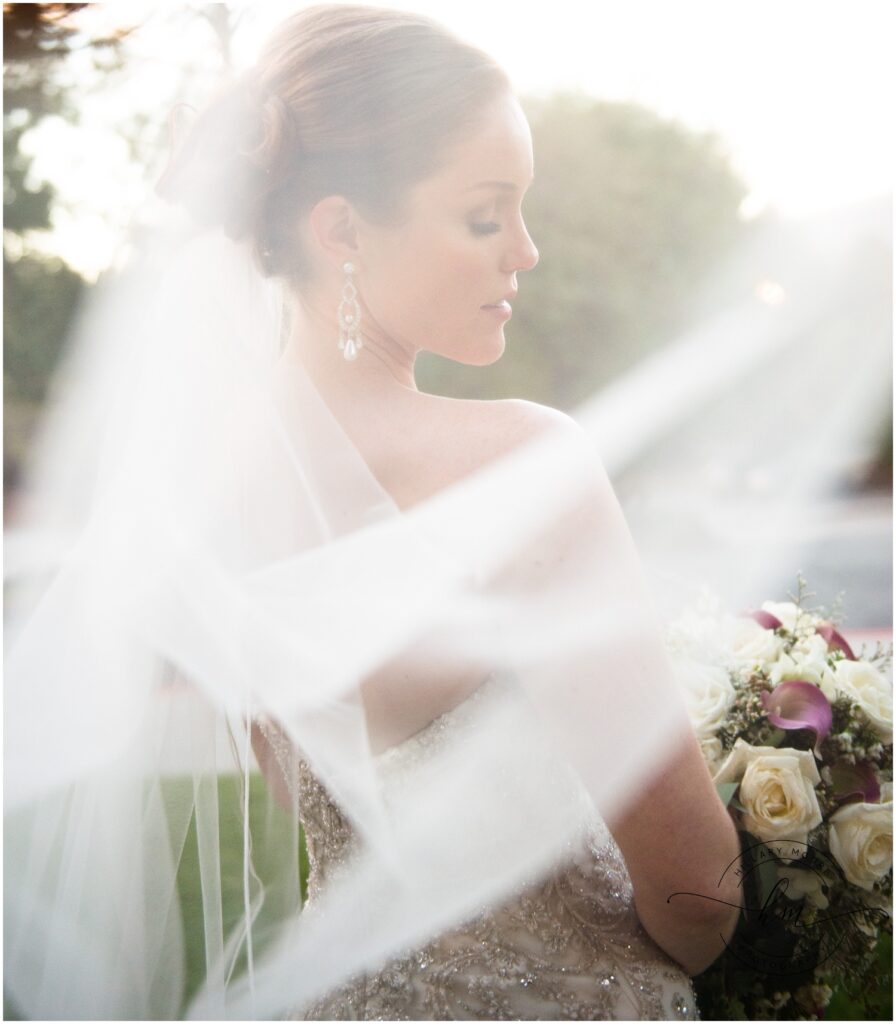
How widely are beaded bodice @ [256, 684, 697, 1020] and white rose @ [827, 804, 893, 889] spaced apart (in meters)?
0.32

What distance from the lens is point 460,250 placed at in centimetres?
126

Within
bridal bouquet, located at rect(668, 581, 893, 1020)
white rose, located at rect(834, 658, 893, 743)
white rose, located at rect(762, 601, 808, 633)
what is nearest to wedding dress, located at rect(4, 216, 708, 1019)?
bridal bouquet, located at rect(668, 581, 893, 1020)

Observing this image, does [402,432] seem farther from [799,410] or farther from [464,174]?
[799,410]

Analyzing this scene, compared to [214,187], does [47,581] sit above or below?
below

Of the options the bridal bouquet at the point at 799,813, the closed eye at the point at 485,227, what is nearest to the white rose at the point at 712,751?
the bridal bouquet at the point at 799,813

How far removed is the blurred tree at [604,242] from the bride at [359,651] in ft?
33.3

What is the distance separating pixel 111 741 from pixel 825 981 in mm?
1168

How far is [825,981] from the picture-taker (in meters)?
1.40

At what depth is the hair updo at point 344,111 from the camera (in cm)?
122

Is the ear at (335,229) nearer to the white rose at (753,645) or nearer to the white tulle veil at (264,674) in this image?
the white tulle veil at (264,674)

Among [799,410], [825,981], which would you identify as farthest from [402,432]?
[799,410]

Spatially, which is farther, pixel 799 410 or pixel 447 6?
pixel 799 410

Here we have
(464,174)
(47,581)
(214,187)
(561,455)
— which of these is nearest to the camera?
(561,455)

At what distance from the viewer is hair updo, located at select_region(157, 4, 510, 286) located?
1.22 m
